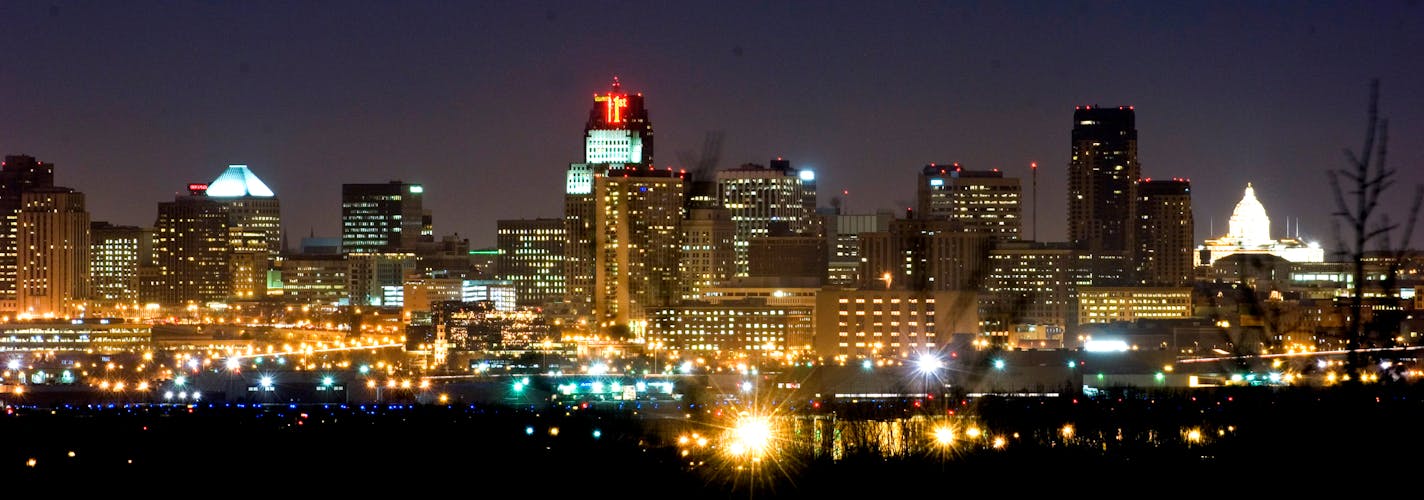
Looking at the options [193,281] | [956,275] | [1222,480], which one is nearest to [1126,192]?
[956,275]

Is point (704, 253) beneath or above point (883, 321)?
above

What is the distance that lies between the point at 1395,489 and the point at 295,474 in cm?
1736

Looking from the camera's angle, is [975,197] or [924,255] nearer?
[924,255]

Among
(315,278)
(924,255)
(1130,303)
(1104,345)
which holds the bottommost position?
(1104,345)

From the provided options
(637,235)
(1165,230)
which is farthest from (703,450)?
(1165,230)

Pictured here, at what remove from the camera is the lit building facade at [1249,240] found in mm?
126500

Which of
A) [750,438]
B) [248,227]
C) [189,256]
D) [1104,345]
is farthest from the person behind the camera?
[248,227]

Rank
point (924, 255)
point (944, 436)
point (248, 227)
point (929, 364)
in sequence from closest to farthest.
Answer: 1. point (944, 436)
2. point (929, 364)
3. point (924, 255)
4. point (248, 227)

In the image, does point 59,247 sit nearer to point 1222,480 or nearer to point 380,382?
point 380,382

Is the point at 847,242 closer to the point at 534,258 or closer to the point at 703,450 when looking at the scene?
the point at 534,258

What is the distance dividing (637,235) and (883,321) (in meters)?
24.8

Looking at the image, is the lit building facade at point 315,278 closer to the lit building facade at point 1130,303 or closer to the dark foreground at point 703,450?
the lit building facade at point 1130,303

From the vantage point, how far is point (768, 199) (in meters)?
117

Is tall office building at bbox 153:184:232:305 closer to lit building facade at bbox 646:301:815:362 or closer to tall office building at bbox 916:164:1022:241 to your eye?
tall office building at bbox 916:164:1022:241
